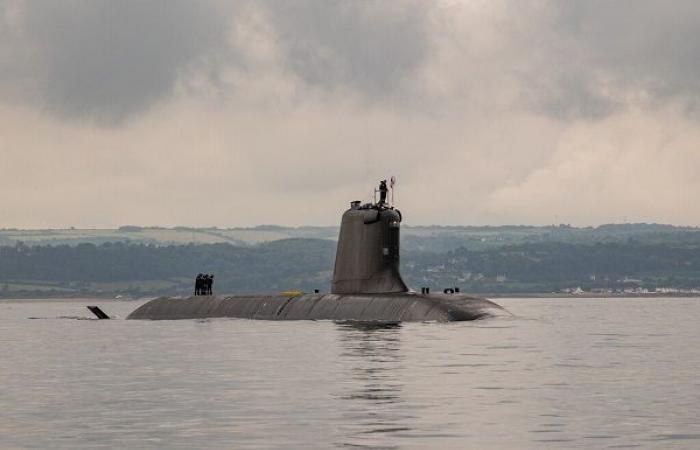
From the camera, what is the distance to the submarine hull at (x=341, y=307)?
71.8 m

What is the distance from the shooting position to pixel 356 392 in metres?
38.0

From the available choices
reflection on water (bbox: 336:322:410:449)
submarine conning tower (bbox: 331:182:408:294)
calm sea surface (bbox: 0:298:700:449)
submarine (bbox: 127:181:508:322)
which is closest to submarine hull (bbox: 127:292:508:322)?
submarine (bbox: 127:181:508:322)

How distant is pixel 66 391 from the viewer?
3953 centimetres

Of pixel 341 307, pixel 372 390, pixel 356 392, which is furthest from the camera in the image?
pixel 341 307

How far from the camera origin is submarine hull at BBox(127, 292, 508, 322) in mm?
71812

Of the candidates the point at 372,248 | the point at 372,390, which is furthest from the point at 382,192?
the point at 372,390

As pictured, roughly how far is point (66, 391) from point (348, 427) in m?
11.6

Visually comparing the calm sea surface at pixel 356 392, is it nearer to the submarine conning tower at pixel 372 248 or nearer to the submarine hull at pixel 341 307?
the submarine hull at pixel 341 307

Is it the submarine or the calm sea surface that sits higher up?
the submarine

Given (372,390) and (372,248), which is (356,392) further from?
(372,248)

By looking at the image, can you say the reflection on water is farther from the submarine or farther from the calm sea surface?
the submarine

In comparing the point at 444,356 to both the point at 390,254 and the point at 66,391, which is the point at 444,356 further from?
the point at 390,254

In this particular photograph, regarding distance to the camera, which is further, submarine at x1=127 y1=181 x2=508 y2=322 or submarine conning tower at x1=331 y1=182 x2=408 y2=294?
submarine conning tower at x1=331 y1=182 x2=408 y2=294

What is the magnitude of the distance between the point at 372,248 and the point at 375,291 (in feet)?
7.43
